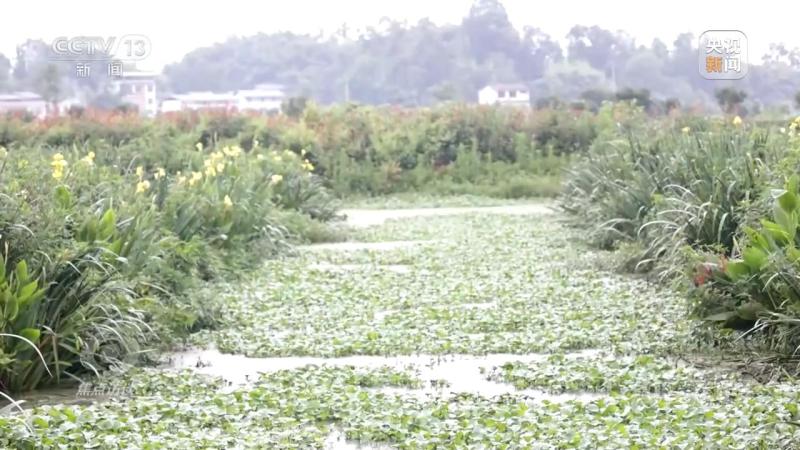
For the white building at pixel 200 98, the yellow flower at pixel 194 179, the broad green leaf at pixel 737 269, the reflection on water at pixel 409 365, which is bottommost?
the reflection on water at pixel 409 365

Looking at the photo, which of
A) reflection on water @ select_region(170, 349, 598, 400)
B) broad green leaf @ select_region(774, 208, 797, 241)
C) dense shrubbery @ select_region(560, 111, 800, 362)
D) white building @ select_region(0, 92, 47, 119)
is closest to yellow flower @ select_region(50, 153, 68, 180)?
reflection on water @ select_region(170, 349, 598, 400)

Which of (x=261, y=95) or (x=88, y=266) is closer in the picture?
(x=88, y=266)

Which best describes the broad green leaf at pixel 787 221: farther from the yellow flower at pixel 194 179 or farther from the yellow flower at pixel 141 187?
the yellow flower at pixel 194 179

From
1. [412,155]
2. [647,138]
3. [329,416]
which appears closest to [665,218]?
[647,138]

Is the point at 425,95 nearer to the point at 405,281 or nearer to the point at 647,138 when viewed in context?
the point at 647,138

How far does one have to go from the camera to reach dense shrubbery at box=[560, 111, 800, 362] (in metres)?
7.49

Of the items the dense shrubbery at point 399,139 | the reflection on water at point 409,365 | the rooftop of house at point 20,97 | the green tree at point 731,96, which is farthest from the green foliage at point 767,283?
the rooftop of house at point 20,97

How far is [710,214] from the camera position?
10.5 m

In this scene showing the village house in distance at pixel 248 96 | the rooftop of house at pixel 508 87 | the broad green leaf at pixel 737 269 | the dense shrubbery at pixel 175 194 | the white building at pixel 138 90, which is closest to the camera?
the dense shrubbery at pixel 175 194

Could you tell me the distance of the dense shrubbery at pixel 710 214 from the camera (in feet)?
24.6

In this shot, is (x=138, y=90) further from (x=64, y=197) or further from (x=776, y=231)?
(x=776, y=231)

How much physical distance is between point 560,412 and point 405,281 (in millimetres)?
5894

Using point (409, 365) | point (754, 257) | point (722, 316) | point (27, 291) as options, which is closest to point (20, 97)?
point (409, 365)

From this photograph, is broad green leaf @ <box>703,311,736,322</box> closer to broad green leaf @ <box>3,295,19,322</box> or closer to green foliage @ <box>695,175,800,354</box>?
green foliage @ <box>695,175,800,354</box>
